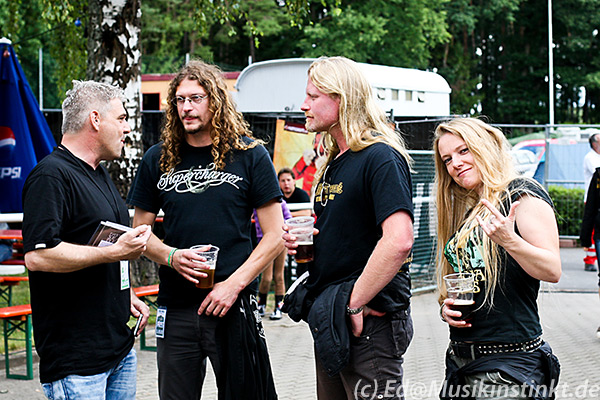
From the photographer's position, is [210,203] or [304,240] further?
[210,203]

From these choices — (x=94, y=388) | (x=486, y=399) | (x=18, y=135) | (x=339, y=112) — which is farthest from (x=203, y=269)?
(x=18, y=135)

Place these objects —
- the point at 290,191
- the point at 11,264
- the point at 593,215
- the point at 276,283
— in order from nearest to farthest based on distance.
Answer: the point at 593,215 < the point at 11,264 < the point at 276,283 < the point at 290,191

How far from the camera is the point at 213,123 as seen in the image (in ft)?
12.2

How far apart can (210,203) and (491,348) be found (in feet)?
5.01

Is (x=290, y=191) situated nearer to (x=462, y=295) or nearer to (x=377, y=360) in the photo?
(x=377, y=360)

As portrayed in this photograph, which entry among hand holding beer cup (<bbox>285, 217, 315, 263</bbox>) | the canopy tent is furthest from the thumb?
the canopy tent

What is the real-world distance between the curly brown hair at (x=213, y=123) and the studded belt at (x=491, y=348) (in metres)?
1.49

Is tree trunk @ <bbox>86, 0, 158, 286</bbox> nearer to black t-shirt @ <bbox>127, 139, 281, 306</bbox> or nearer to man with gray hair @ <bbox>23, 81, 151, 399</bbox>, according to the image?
black t-shirt @ <bbox>127, 139, 281, 306</bbox>

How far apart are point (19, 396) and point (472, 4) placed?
127ft

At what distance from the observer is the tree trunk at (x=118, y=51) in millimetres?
8492

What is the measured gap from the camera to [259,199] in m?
3.72

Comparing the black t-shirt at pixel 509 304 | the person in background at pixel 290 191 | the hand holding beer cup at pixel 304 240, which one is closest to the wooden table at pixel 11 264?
the person in background at pixel 290 191

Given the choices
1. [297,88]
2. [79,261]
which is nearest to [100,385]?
[79,261]

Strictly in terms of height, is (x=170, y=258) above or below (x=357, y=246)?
below
